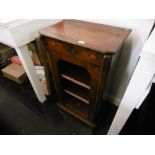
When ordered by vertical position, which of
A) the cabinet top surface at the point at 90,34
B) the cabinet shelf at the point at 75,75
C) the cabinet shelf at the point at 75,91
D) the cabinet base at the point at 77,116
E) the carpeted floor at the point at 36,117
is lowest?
the carpeted floor at the point at 36,117

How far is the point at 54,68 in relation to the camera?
99 cm

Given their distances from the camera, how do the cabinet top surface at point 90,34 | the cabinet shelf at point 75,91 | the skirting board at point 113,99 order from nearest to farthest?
the cabinet top surface at point 90,34 < the cabinet shelf at point 75,91 < the skirting board at point 113,99

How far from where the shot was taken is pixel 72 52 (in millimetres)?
770

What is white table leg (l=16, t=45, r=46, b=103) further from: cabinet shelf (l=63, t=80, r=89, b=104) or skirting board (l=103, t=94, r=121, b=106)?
skirting board (l=103, t=94, r=121, b=106)

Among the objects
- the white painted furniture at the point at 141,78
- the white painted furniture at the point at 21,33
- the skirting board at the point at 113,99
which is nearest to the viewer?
the white painted furniture at the point at 141,78

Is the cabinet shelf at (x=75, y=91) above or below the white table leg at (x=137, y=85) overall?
below

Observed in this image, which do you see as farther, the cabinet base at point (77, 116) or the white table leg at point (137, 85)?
the cabinet base at point (77, 116)

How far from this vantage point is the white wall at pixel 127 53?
33.4 inches

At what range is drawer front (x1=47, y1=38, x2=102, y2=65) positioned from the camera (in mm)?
701

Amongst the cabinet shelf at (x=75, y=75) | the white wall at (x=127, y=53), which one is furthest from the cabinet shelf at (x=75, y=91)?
the white wall at (x=127, y=53)

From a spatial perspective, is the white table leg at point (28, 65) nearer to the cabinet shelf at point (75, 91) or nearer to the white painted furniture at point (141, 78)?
the cabinet shelf at point (75, 91)
